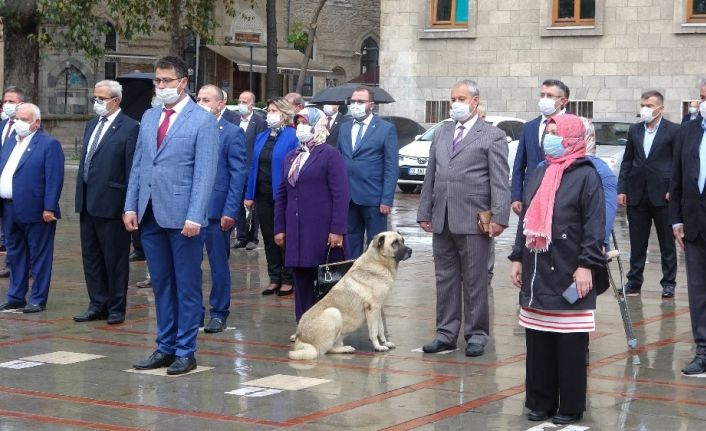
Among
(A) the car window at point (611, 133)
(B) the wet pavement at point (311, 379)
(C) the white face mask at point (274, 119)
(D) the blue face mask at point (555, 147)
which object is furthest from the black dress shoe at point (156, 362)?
(A) the car window at point (611, 133)

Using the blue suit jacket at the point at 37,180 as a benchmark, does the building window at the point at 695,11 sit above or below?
above

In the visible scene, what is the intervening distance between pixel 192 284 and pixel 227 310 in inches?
75.5

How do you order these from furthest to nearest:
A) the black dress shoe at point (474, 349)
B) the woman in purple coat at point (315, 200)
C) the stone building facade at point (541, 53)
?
the stone building facade at point (541, 53)
the woman in purple coat at point (315, 200)
the black dress shoe at point (474, 349)

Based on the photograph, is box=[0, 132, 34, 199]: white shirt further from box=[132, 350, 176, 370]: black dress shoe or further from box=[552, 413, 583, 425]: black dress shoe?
box=[552, 413, 583, 425]: black dress shoe

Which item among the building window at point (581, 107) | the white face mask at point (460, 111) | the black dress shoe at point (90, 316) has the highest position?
the white face mask at point (460, 111)

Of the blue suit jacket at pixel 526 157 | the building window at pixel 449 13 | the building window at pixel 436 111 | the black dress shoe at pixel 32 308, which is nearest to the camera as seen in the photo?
the blue suit jacket at pixel 526 157

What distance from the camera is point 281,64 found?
5138 centimetres

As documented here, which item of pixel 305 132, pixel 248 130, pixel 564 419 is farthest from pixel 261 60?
pixel 564 419

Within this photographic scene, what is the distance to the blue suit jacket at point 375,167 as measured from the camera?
12.1 m

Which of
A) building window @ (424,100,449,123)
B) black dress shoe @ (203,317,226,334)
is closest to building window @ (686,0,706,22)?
building window @ (424,100,449,123)

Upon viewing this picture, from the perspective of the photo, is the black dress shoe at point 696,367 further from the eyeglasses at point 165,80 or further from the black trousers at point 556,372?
the eyeglasses at point 165,80

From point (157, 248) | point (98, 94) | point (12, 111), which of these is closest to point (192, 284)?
point (157, 248)

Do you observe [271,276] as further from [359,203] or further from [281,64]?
[281,64]

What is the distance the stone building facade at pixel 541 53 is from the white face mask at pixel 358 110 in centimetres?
2108
